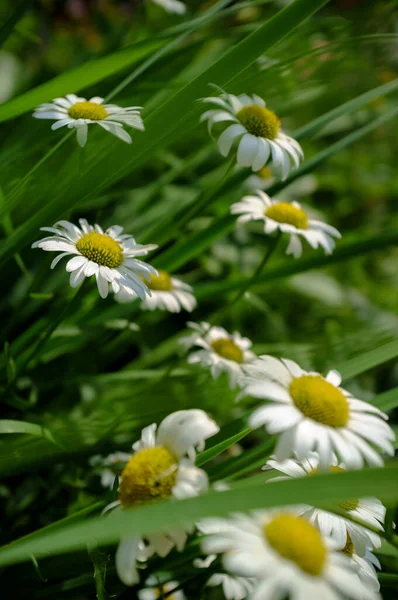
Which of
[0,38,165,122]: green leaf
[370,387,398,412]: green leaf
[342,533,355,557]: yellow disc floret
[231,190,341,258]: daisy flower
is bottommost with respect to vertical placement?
[370,387,398,412]: green leaf

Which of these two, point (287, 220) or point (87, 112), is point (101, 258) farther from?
point (287, 220)

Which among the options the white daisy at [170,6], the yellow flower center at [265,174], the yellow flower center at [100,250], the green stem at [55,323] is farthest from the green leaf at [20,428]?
the white daisy at [170,6]

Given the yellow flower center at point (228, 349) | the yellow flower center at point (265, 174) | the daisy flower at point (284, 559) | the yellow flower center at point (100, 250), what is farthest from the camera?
the yellow flower center at point (265, 174)

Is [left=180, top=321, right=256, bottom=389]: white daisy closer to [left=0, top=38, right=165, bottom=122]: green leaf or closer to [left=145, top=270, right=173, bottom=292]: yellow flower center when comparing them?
[left=145, top=270, right=173, bottom=292]: yellow flower center

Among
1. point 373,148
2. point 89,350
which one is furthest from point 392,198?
point 89,350

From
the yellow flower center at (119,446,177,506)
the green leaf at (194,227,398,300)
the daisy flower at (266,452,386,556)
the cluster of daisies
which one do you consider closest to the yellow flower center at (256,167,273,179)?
the green leaf at (194,227,398,300)

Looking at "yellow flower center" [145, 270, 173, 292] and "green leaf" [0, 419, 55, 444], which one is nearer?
"green leaf" [0, 419, 55, 444]

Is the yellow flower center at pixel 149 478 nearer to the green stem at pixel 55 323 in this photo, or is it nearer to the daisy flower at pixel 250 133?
the green stem at pixel 55 323
